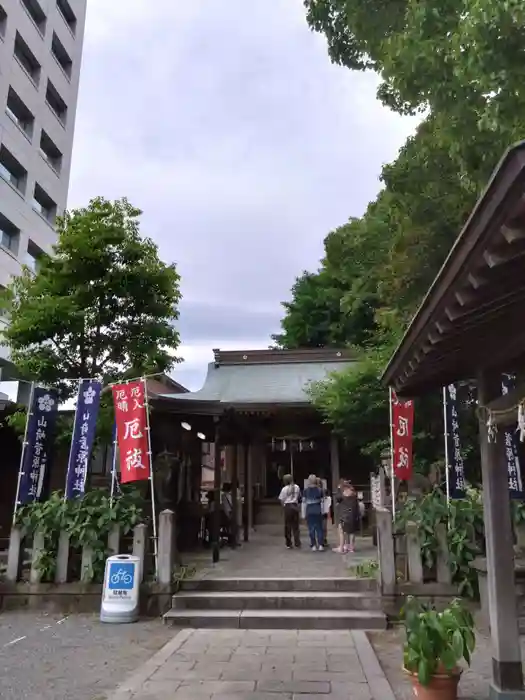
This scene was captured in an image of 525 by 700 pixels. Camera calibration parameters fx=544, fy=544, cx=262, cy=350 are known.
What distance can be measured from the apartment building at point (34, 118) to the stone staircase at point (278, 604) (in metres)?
14.7

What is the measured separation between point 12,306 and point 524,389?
33.7 ft

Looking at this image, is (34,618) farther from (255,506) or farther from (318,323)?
(318,323)

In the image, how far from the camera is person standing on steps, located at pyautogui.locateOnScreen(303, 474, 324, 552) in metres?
11.4

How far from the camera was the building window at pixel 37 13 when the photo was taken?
24383 mm

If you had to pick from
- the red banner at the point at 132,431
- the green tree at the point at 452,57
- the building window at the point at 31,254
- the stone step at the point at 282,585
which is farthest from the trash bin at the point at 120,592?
the building window at the point at 31,254

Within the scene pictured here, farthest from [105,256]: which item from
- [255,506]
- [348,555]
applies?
[255,506]

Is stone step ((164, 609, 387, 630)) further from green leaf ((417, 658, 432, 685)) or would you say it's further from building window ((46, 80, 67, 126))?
building window ((46, 80, 67, 126))

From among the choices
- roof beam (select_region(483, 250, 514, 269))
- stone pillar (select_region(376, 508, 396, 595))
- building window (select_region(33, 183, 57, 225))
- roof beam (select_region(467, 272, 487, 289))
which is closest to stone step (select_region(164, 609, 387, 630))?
stone pillar (select_region(376, 508, 396, 595))

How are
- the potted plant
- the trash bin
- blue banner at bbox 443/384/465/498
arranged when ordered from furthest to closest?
1. blue banner at bbox 443/384/465/498
2. the trash bin
3. the potted plant

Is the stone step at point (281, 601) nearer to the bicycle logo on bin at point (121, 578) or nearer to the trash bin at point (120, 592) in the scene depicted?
the trash bin at point (120, 592)

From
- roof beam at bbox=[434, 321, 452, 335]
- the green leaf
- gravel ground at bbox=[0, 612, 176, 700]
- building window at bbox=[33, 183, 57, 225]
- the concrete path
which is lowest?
gravel ground at bbox=[0, 612, 176, 700]

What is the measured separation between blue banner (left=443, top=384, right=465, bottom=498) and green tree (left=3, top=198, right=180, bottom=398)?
5668 millimetres

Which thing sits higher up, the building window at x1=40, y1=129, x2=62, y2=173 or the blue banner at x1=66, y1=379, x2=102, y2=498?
the building window at x1=40, y1=129, x2=62, y2=173

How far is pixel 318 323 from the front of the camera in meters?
28.7
